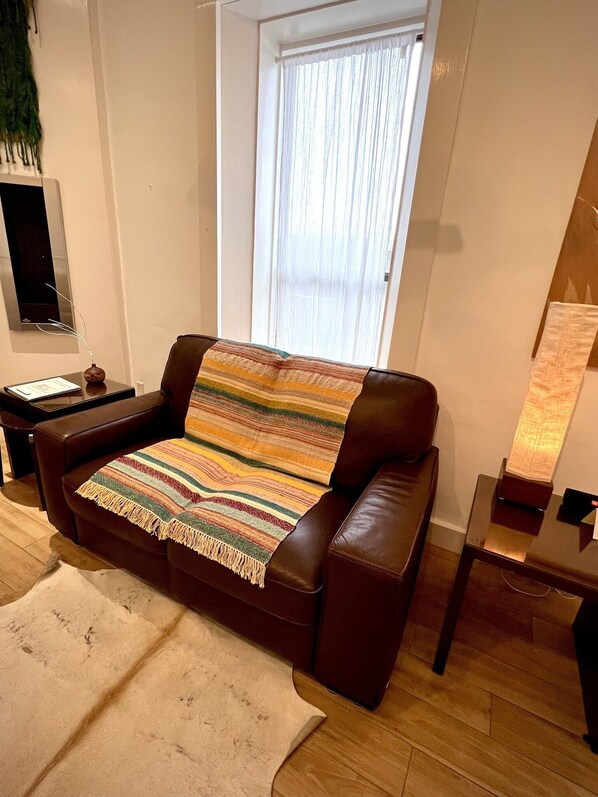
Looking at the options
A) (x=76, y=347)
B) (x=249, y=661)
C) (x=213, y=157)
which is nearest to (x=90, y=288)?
(x=76, y=347)

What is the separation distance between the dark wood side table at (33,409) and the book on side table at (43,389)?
0.02 meters

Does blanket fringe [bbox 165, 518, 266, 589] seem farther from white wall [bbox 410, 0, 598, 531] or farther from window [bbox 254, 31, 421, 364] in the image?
window [bbox 254, 31, 421, 364]

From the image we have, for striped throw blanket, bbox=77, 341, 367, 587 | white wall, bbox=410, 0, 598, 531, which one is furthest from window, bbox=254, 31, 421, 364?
striped throw blanket, bbox=77, 341, 367, 587

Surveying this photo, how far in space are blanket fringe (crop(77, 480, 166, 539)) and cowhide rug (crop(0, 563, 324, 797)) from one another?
0.39 meters

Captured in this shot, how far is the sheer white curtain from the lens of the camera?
1.85 m

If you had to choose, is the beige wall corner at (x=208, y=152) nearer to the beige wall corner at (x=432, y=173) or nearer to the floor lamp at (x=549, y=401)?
the beige wall corner at (x=432, y=173)

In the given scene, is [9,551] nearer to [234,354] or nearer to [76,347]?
[234,354]

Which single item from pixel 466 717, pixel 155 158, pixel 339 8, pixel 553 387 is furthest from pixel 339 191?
pixel 466 717

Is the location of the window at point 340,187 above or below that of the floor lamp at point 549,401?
above

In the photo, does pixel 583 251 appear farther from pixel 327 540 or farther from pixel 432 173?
pixel 327 540

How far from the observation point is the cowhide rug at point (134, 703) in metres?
1.01

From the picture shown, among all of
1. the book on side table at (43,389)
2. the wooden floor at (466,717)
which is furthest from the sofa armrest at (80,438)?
the book on side table at (43,389)

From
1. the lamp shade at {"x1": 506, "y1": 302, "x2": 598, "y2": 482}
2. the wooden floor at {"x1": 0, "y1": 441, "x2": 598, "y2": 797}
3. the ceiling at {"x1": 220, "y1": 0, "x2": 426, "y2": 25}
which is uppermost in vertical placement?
the ceiling at {"x1": 220, "y1": 0, "x2": 426, "y2": 25}

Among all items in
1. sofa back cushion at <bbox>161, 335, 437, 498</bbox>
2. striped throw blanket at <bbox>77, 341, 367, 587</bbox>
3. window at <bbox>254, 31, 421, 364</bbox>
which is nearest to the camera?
striped throw blanket at <bbox>77, 341, 367, 587</bbox>
